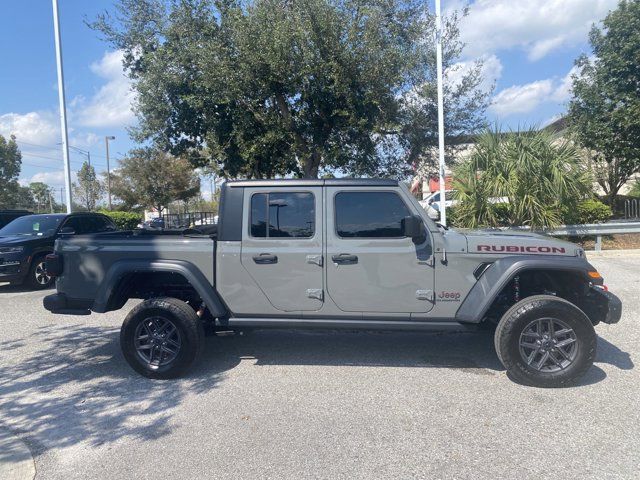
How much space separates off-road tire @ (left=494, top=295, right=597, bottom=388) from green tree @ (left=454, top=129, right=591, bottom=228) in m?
7.96

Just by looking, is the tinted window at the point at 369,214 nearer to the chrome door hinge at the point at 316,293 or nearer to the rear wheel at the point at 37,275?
the chrome door hinge at the point at 316,293

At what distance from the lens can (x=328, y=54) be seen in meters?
10.6

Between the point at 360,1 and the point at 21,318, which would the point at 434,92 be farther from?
the point at 21,318

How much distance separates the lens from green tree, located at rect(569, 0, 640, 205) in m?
14.3

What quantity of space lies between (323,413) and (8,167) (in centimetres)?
4858

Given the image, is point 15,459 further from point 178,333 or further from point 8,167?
point 8,167

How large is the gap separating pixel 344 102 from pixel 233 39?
277 centimetres

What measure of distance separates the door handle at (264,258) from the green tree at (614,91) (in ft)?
44.0

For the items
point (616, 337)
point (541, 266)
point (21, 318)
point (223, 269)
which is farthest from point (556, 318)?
point (21, 318)

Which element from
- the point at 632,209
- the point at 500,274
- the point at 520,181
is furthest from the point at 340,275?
the point at 632,209

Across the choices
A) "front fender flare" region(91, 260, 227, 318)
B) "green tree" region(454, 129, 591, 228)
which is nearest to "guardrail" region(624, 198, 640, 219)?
"green tree" region(454, 129, 591, 228)

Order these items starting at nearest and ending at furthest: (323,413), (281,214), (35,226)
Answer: (323,413) < (281,214) < (35,226)

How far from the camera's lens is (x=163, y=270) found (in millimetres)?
4980

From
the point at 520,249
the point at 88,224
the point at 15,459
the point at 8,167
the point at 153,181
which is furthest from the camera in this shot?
the point at 8,167
